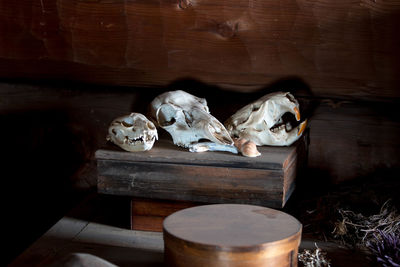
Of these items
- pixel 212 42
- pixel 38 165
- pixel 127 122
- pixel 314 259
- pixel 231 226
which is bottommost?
pixel 38 165

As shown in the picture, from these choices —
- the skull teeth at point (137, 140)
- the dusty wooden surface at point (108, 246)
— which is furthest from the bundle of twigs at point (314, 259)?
the skull teeth at point (137, 140)

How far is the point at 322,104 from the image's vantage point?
165 cm

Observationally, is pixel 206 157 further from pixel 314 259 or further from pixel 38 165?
pixel 38 165

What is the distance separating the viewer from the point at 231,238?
3.61ft

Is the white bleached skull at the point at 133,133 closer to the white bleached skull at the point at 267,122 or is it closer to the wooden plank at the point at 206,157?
the wooden plank at the point at 206,157

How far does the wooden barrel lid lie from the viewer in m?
1.09

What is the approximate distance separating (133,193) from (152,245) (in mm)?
138

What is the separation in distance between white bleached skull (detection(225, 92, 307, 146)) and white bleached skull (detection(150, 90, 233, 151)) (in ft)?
0.27

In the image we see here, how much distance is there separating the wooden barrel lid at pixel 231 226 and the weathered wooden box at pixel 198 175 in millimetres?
92

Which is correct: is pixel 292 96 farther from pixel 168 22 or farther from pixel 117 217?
pixel 117 217

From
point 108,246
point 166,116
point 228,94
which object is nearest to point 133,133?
point 166,116

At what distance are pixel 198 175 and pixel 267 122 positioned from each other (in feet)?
0.81

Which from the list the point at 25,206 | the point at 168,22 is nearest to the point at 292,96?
the point at 168,22

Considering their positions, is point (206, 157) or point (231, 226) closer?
point (231, 226)
